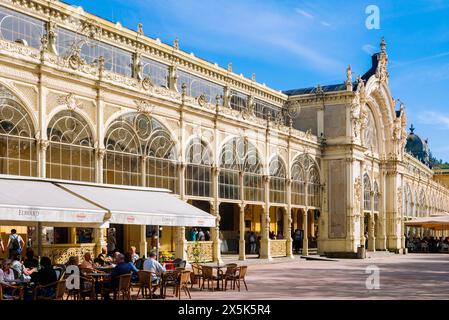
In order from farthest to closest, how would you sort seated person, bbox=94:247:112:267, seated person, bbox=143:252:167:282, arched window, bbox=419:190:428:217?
arched window, bbox=419:190:428:217
seated person, bbox=94:247:112:267
seated person, bbox=143:252:167:282

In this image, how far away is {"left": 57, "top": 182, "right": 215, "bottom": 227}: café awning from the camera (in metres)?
18.9

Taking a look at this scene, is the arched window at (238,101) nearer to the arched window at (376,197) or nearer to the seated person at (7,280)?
the arched window at (376,197)

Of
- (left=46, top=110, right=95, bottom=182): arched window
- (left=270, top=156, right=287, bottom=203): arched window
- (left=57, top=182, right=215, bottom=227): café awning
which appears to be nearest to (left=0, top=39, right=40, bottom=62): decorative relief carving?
(left=46, top=110, right=95, bottom=182): arched window

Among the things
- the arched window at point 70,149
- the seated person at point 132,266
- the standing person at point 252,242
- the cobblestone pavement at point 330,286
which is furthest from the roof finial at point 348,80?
the seated person at point 132,266

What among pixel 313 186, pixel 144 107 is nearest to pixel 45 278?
pixel 144 107

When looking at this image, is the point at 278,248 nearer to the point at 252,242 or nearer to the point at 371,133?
the point at 252,242

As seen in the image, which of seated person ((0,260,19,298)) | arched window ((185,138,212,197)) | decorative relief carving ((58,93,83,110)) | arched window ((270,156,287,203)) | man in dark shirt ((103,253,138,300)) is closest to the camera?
seated person ((0,260,19,298))

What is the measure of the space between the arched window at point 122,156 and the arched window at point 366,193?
29697 millimetres

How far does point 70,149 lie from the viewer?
82.4 ft

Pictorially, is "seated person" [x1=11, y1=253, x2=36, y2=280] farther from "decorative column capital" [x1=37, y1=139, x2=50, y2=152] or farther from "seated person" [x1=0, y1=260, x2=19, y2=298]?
"decorative column capital" [x1=37, y1=139, x2=50, y2=152]

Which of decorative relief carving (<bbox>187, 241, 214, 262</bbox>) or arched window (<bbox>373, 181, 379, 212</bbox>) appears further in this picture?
arched window (<bbox>373, 181, 379, 212</bbox>)

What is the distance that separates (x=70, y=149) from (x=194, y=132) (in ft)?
29.6

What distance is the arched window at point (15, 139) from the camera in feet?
73.5

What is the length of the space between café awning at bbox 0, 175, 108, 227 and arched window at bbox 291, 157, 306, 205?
85.8 ft
